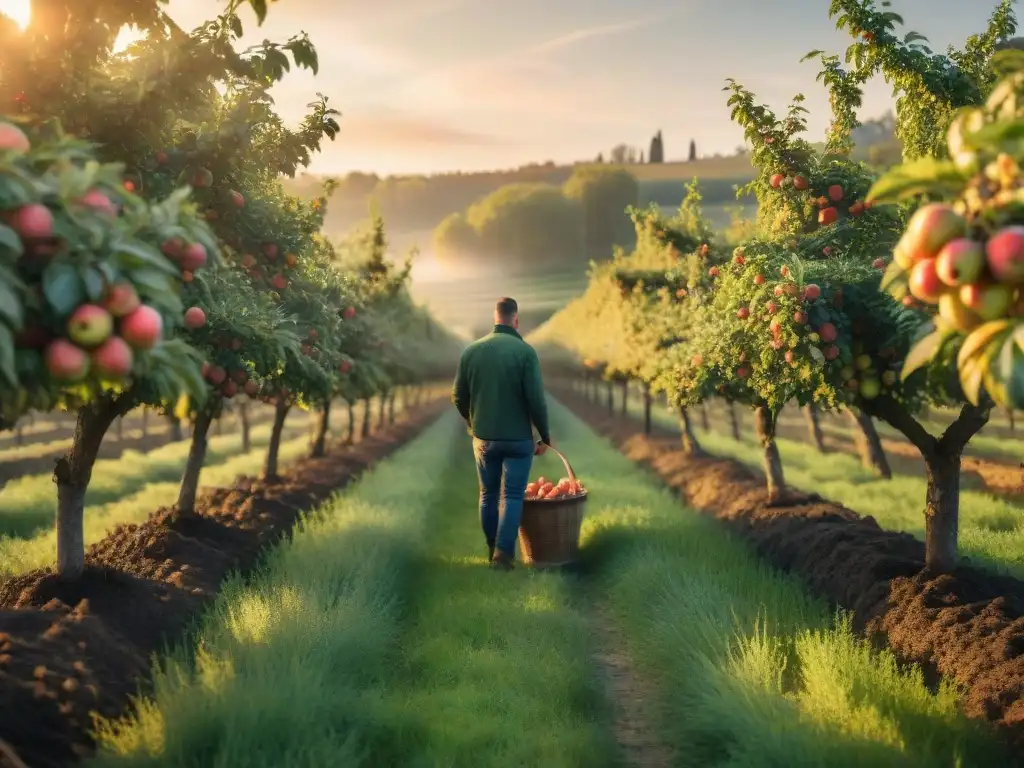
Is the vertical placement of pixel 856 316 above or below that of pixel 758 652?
above

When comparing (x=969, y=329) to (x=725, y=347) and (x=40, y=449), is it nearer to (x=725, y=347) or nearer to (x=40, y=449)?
(x=725, y=347)

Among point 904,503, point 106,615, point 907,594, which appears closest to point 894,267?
point 907,594

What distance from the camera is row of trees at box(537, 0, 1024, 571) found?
2.65 meters

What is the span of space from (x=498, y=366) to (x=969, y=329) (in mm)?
5585

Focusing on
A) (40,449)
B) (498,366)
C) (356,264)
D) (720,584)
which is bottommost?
(40,449)

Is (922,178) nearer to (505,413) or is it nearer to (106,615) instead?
(106,615)

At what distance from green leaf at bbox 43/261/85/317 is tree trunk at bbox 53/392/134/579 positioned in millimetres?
3552

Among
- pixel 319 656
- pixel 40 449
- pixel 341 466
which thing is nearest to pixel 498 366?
pixel 319 656

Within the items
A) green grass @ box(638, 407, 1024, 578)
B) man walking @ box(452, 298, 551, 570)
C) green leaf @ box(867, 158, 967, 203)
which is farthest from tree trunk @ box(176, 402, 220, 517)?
green grass @ box(638, 407, 1024, 578)

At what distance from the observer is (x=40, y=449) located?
1026 inches

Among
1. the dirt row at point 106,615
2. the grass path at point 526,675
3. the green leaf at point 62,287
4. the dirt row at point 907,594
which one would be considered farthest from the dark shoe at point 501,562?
the green leaf at point 62,287

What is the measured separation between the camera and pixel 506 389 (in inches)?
322

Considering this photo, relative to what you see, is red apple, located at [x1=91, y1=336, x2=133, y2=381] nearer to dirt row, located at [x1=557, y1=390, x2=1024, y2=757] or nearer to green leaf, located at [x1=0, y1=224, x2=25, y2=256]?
green leaf, located at [x1=0, y1=224, x2=25, y2=256]

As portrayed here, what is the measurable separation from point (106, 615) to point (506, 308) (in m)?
4.43
